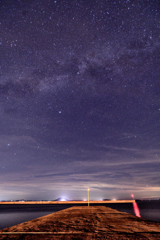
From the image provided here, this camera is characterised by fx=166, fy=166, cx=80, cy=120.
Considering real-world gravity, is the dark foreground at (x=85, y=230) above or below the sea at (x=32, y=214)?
above

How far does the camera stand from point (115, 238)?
3.69 m

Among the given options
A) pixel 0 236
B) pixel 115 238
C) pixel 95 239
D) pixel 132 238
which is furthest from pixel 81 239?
pixel 0 236

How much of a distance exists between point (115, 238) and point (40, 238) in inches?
67.2

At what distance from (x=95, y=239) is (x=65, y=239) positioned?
0.67 m

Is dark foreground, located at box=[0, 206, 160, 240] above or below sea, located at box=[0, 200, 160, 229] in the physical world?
above

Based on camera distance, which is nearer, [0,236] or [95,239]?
[95,239]

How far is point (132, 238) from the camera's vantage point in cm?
368

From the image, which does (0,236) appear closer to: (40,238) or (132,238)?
(40,238)

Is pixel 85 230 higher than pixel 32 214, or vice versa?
pixel 85 230

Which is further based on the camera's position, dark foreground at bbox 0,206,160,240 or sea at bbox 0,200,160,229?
sea at bbox 0,200,160,229

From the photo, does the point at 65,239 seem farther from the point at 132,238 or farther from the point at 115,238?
the point at 132,238

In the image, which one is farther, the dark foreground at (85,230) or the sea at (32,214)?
the sea at (32,214)

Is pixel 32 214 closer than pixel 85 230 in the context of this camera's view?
No

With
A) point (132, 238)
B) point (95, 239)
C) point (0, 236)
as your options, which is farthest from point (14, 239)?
point (132, 238)
